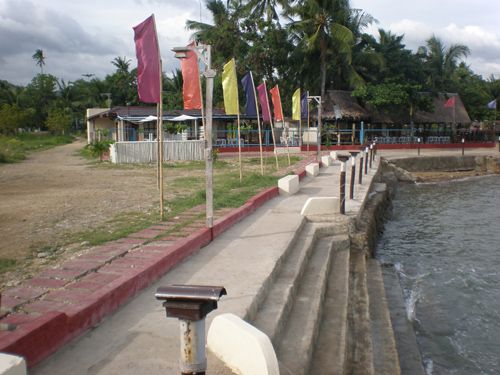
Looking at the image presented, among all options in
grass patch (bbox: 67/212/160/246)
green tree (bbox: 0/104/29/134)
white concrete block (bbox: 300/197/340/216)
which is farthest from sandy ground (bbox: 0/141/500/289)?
green tree (bbox: 0/104/29/134)

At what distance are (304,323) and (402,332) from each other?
2.64 meters

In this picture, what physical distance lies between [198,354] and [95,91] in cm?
6233

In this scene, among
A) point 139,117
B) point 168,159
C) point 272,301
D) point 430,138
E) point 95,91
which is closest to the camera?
point 272,301

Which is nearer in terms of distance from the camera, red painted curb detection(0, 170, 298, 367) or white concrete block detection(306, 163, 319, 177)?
red painted curb detection(0, 170, 298, 367)

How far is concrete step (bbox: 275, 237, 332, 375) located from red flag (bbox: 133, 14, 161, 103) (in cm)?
401

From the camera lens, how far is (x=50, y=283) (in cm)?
502

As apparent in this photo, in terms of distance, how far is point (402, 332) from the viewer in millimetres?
6734

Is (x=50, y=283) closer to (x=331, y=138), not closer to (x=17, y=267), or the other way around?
(x=17, y=267)

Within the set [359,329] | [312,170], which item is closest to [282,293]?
[359,329]

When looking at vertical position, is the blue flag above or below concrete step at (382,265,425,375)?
above

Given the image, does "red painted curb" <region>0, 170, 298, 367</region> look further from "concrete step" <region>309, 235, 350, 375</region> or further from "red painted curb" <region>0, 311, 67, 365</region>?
"concrete step" <region>309, 235, 350, 375</region>

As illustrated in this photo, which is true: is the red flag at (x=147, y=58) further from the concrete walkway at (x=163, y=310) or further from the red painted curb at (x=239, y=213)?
the concrete walkway at (x=163, y=310)

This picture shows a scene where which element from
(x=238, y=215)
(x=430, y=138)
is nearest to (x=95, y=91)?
(x=430, y=138)

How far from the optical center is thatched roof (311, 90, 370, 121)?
1363 inches
